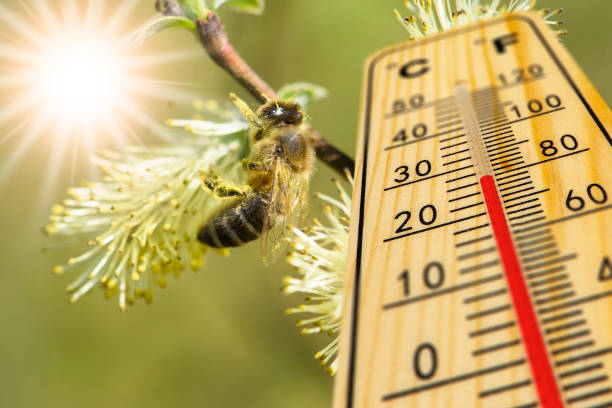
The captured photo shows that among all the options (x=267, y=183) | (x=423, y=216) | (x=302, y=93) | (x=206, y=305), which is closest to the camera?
(x=423, y=216)

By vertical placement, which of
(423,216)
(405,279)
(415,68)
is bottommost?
(405,279)

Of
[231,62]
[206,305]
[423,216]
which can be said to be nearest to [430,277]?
[423,216]

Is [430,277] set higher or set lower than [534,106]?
lower

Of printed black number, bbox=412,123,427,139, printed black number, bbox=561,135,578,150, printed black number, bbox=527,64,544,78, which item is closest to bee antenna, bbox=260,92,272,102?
printed black number, bbox=412,123,427,139

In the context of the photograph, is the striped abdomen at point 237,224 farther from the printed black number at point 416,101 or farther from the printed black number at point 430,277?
the printed black number at point 430,277

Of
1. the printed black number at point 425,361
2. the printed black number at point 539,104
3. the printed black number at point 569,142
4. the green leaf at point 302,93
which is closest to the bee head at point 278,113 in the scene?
the green leaf at point 302,93

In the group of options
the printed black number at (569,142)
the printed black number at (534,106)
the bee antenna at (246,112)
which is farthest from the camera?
the bee antenna at (246,112)

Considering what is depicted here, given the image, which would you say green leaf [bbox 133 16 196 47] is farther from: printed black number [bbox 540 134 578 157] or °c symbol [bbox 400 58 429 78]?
printed black number [bbox 540 134 578 157]

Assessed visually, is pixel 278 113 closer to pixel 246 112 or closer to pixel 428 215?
pixel 246 112
